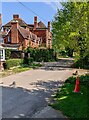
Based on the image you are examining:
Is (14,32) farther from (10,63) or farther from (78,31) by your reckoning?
(78,31)

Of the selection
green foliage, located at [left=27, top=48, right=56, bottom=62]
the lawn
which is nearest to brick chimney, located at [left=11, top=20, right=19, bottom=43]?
green foliage, located at [left=27, top=48, right=56, bottom=62]

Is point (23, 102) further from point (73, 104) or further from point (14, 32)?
point (14, 32)

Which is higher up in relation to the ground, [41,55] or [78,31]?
[78,31]

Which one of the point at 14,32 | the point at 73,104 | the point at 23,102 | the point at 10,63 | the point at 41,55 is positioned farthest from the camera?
the point at 14,32

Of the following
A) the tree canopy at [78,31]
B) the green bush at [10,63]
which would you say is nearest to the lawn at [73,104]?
the tree canopy at [78,31]

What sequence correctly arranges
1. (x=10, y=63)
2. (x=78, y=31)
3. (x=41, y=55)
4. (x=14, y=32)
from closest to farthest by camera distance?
(x=78, y=31) → (x=10, y=63) → (x=41, y=55) → (x=14, y=32)

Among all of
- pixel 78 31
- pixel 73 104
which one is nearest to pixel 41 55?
pixel 78 31

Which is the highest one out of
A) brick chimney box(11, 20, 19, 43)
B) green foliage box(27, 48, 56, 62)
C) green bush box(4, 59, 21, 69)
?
brick chimney box(11, 20, 19, 43)

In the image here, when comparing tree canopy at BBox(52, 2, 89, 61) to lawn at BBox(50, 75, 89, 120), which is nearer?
lawn at BBox(50, 75, 89, 120)

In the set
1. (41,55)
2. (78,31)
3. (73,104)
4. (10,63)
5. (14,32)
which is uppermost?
(14,32)

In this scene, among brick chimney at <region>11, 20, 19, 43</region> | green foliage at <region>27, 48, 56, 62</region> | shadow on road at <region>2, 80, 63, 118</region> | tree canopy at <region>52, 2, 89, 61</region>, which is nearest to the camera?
shadow on road at <region>2, 80, 63, 118</region>

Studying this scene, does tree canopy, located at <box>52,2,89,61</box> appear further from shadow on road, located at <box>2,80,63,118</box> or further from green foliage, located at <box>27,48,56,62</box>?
green foliage, located at <box>27,48,56,62</box>

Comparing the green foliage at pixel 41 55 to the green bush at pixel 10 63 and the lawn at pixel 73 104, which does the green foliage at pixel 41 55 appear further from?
the lawn at pixel 73 104

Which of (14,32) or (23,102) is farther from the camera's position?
(14,32)
